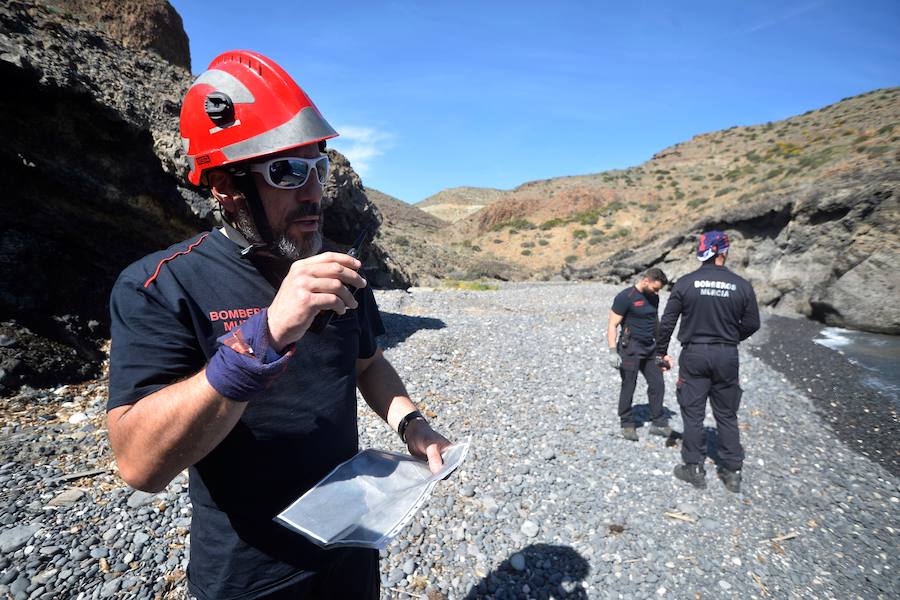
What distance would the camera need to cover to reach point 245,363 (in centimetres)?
100

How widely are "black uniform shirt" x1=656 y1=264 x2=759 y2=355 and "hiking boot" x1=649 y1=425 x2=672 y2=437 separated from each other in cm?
174

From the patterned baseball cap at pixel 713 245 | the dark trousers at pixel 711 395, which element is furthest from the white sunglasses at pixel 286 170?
the patterned baseball cap at pixel 713 245

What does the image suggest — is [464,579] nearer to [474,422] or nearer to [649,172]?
[474,422]

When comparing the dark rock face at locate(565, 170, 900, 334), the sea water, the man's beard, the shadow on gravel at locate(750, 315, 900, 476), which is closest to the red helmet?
the man's beard

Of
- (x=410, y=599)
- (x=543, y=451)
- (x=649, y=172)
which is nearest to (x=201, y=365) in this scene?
(x=410, y=599)

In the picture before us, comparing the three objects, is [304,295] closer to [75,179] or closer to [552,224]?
[75,179]

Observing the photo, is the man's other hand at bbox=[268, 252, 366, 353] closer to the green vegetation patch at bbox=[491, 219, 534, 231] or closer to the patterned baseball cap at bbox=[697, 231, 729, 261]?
the patterned baseball cap at bbox=[697, 231, 729, 261]

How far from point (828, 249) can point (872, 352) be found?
225 inches

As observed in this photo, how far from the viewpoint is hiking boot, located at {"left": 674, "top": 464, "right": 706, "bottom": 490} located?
4.98 metres

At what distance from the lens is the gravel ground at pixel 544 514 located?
3.33m

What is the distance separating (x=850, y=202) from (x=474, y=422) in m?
17.2

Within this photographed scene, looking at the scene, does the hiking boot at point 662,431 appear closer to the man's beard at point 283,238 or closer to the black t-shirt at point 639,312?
the black t-shirt at point 639,312

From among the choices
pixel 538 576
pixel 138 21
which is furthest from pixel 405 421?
pixel 138 21

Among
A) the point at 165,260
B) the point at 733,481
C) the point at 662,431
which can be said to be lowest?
the point at 733,481
